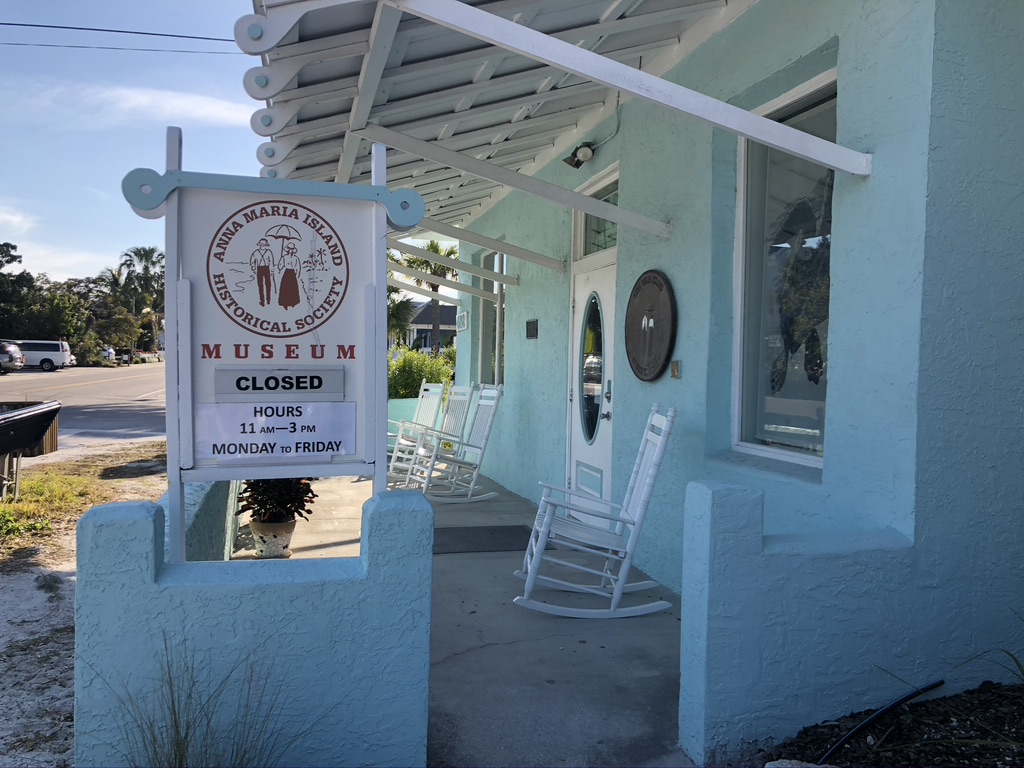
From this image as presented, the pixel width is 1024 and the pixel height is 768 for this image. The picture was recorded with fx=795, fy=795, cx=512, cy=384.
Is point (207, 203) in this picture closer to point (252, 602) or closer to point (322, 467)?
point (322, 467)

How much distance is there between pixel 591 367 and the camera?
6027mm

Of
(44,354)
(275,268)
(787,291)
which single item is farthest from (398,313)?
(275,268)

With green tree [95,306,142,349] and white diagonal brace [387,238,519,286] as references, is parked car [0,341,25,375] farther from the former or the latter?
white diagonal brace [387,238,519,286]

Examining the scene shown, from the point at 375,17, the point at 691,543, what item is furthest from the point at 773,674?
the point at 375,17

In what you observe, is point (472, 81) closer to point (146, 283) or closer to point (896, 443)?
point (896, 443)

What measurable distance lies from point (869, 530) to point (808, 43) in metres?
2.08

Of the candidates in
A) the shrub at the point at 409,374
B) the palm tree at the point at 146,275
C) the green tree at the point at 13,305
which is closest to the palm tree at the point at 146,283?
the palm tree at the point at 146,275

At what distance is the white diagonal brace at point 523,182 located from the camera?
4.51 metres

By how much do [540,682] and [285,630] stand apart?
132 cm

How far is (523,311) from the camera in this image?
25.2 ft

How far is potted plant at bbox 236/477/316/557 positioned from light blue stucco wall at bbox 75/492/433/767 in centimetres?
253

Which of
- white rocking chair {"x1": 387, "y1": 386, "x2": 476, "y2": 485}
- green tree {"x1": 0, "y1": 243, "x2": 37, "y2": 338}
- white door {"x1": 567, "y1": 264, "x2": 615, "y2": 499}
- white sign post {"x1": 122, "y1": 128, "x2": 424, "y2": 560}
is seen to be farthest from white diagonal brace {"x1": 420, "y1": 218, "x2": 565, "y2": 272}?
green tree {"x1": 0, "y1": 243, "x2": 37, "y2": 338}

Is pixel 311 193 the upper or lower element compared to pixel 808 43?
lower

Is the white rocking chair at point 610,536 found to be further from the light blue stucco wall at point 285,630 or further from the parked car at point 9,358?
the parked car at point 9,358
